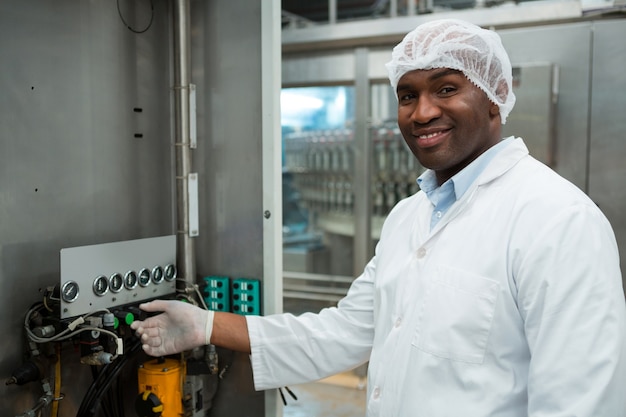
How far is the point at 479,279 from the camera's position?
106 centimetres

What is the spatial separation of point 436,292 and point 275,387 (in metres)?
0.59

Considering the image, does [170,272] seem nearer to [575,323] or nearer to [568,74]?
[575,323]

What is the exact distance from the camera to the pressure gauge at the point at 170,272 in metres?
1.58

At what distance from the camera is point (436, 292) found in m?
1.12

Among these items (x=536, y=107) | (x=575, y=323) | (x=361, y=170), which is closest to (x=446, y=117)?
(x=575, y=323)

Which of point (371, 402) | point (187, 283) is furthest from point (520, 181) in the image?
point (187, 283)

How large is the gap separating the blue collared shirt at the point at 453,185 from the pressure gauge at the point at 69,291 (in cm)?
85

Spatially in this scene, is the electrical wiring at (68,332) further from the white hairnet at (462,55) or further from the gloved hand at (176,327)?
the white hairnet at (462,55)

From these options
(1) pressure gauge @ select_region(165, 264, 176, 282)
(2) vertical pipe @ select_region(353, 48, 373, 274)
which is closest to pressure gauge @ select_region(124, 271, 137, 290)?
(1) pressure gauge @ select_region(165, 264, 176, 282)

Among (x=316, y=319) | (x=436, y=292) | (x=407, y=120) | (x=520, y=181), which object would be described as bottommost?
(x=316, y=319)

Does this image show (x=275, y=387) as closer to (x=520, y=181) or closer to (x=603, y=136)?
(x=520, y=181)

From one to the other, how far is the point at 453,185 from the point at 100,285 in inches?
35.0

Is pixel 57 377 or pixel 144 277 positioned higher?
pixel 144 277

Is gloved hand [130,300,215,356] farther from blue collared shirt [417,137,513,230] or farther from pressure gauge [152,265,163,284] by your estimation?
Answer: blue collared shirt [417,137,513,230]
